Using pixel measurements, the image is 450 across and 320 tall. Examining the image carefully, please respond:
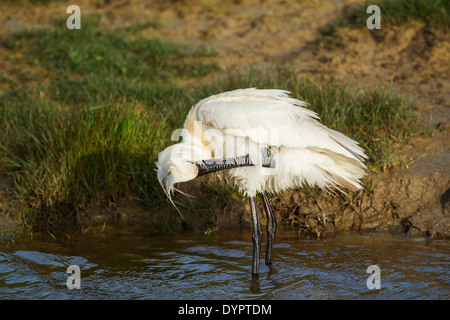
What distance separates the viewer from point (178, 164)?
179 inches

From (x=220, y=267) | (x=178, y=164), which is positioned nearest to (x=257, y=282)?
(x=220, y=267)

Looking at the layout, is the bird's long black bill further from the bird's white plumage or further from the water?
the water

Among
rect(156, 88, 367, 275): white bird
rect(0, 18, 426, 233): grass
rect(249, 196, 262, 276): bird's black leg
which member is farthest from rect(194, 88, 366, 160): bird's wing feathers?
rect(0, 18, 426, 233): grass

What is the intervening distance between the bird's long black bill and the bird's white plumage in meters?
0.05

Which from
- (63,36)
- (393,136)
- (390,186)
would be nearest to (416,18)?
(393,136)

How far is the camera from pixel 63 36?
871 cm

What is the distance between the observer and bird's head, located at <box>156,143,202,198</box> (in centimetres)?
456

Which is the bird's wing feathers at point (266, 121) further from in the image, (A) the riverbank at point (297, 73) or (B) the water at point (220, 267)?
(A) the riverbank at point (297, 73)

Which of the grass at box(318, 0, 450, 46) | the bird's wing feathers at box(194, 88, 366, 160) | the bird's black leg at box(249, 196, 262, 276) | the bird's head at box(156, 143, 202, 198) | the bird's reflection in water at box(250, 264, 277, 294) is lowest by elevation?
the bird's reflection in water at box(250, 264, 277, 294)

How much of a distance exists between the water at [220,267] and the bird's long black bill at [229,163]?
2.64 ft

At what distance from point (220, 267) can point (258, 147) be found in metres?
1.00

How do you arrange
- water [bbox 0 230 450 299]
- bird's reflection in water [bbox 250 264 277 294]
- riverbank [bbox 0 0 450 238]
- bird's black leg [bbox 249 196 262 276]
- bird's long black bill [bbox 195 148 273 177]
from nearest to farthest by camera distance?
water [bbox 0 230 450 299] < bird's reflection in water [bbox 250 264 277 294] < bird's long black bill [bbox 195 148 273 177] < bird's black leg [bbox 249 196 262 276] < riverbank [bbox 0 0 450 238]

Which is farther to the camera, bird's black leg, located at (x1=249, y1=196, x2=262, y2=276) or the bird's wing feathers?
bird's black leg, located at (x1=249, y1=196, x2=262, y2=276)
